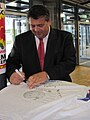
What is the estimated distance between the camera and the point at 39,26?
→ 1.54m

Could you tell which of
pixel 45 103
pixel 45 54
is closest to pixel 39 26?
pixel 45 54

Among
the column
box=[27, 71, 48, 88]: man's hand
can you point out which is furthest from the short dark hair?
box=[27, 71, 48, 88]: man's hand

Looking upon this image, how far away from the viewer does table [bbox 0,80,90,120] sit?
3.23ft

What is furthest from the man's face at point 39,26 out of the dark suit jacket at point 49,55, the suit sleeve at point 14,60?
the suit sleeve at point 14,60

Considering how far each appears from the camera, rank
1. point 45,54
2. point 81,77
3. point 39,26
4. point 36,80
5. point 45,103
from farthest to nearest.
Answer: point 81,77 < point 45,54 < point 39,26 < point 36,80 < point 45,103

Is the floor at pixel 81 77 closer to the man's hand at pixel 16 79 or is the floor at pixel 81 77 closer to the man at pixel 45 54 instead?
the man at pixel 45 54

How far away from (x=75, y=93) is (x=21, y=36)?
2.41 feet

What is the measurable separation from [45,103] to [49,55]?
0.62 m

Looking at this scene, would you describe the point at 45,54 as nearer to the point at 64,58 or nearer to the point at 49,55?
the point at 49,55

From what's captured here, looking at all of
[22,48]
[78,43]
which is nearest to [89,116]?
[22,48]

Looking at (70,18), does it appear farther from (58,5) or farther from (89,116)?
(89,116)

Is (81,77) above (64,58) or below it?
below

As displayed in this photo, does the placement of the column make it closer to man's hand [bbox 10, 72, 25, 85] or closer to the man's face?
man's hand [bbox 10, 72, 25, 85]

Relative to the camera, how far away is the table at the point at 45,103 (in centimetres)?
98
